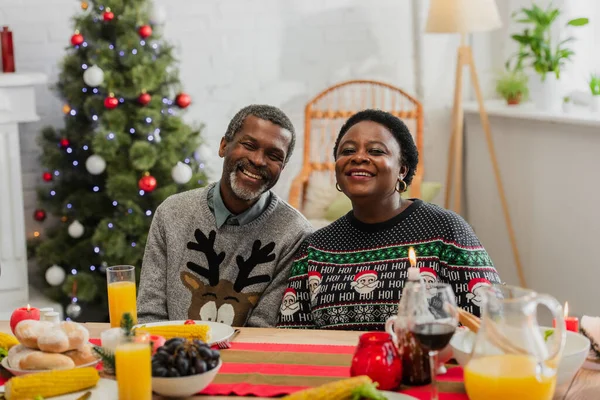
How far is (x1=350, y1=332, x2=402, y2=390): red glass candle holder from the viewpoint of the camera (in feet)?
5.21

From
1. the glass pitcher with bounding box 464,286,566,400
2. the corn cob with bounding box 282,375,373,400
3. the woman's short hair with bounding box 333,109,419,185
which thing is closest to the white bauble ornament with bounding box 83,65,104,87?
the woman's short hair with bounding box 333,109,419,185

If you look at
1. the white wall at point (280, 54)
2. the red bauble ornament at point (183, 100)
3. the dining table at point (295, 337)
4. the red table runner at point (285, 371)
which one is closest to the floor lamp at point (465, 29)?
the white wall at point (280, 54)

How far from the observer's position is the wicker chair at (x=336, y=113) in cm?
438

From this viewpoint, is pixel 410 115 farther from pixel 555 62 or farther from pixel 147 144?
pixel 147 144

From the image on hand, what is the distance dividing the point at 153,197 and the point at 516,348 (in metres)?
2.69

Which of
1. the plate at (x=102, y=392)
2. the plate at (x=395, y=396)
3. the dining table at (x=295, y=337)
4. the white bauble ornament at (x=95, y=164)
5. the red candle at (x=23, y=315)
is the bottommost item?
the dining table at (x=295, y=337)

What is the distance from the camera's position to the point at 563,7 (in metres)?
4.27

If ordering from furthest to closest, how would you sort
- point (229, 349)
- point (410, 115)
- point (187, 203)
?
point (410, 115), point (187, 203), point (229, 349)

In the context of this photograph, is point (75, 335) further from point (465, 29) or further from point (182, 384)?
point (465, 29)

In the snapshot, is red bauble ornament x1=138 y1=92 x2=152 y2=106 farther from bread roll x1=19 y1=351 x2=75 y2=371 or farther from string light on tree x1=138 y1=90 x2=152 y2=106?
bread roll x1=19 y1=351 x2=75 y2=371

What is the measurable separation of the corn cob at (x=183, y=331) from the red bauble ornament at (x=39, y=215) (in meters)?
2.43

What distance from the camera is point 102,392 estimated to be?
1.63 m

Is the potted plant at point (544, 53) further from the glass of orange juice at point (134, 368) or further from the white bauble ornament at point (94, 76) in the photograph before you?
the glass of orange juice at point (134, 368)

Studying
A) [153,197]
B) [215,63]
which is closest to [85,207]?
[153,197]
